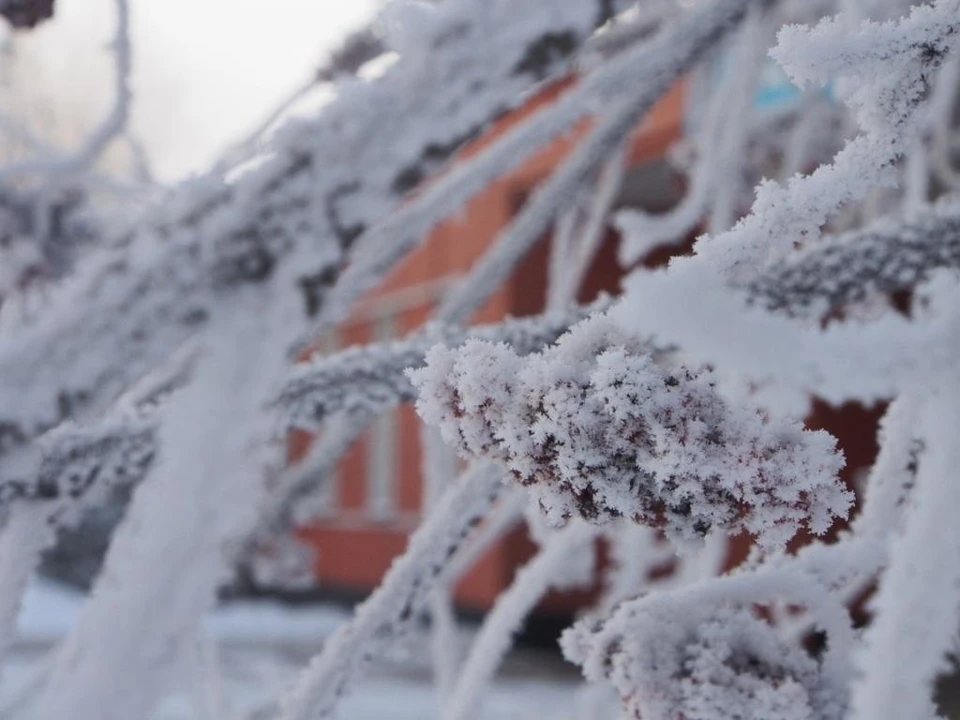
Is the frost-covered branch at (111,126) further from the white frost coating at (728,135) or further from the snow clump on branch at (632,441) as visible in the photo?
the white frost coating at (728,135)

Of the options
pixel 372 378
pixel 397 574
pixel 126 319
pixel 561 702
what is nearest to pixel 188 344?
pixel 126 319

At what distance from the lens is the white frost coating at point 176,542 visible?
0.78 meters

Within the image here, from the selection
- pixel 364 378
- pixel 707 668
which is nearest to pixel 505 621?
pixel 364 378

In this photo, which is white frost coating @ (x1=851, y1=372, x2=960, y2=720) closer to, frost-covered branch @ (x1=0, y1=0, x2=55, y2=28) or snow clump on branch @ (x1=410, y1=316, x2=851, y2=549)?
snow clump on branch @ (x1=410, y1=316, x2=851, y2=549)

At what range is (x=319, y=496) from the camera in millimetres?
2312

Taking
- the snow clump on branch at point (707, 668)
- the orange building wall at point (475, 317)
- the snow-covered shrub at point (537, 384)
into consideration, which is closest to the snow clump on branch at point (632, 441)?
the snow-covered shrub at point (537, 384)

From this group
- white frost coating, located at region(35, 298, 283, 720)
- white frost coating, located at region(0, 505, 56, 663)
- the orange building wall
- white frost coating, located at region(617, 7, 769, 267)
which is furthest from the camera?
the orange building wall

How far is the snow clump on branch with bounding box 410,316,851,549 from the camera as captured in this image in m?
0.55

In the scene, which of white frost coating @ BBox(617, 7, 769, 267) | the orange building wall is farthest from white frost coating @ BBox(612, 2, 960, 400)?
the orange building wall

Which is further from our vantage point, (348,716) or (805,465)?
(348,716)

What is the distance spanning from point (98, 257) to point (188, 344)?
98 mm

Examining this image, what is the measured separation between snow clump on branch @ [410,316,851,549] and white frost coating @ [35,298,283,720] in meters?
0.28

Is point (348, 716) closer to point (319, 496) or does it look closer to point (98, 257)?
point (319, 496)

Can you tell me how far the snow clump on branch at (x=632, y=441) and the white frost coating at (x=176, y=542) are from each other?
11.0 inches
